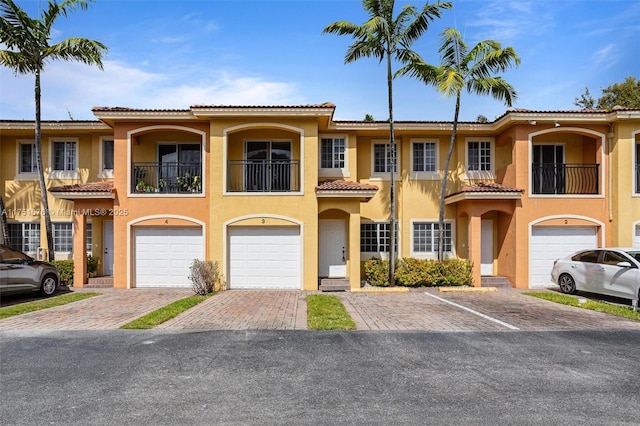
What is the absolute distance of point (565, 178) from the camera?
53.4 feet

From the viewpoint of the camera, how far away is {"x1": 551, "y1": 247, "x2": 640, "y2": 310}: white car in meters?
11.4

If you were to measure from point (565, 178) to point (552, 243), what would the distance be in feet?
9.33

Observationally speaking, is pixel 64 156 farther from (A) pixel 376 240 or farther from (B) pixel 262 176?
(A) pixel 376 240

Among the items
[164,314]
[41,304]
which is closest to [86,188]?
[41,304]

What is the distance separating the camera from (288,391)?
16.8ft

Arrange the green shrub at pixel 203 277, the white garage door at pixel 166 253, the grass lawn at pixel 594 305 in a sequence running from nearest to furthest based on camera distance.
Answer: the grass lawn at pixel 594 305 → the green shrub at pixel 203 277 → the white garage door at pixel 166 253

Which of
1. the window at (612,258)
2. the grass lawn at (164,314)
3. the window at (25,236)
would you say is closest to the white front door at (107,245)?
the window at (25,236)

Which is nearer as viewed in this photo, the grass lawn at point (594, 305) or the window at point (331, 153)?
the grass lawn at point (594, 305)

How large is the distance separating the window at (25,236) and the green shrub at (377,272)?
13.5 m

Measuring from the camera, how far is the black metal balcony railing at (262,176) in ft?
50.0

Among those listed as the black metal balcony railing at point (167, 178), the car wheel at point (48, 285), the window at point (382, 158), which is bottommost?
the car wheel at point (48, 285)

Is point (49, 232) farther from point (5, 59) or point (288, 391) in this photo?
point (288, 391)

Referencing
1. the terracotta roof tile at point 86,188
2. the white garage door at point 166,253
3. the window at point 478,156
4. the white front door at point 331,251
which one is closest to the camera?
the terracotta roof tile at point 86,188

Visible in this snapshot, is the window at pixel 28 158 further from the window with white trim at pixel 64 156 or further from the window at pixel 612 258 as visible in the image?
the window at pixel 612 258
